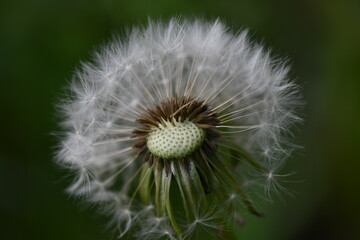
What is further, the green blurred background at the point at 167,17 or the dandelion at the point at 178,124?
the green blurred background at the point at 167,17

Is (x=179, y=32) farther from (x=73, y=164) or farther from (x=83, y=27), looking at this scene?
(x=83, y=27)

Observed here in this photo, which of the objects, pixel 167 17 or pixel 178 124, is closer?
pixel 178 124

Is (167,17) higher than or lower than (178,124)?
higher

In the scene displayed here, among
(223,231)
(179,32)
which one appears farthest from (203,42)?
(223,231)

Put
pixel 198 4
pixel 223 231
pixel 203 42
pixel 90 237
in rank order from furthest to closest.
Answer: pixel 198 4
pixel 90 237
pixel 203 42
pixel 223 231
